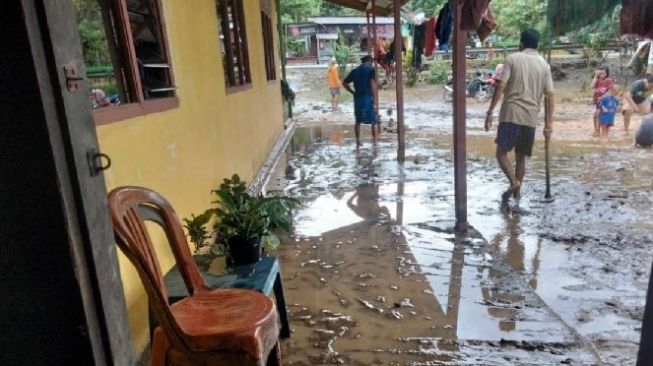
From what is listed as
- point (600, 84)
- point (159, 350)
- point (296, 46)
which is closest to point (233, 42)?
point (159, 350)

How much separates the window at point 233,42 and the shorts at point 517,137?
3306 mm

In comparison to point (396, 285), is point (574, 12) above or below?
above

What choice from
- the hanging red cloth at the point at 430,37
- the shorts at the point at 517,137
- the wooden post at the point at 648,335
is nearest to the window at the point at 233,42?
the shorts at the point at 517,137

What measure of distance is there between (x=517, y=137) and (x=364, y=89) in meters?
4.14

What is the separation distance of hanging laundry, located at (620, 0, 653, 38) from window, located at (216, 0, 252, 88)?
4116 millimetres

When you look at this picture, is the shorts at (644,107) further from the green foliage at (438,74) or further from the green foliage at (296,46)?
the green foliage at (296,46)

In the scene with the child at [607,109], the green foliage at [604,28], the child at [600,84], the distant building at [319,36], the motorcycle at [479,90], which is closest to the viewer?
the green foliage at [604,28]

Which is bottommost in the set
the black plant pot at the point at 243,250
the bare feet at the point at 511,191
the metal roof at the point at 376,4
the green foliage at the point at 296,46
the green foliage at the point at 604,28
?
the bare feet at the point at 511,191

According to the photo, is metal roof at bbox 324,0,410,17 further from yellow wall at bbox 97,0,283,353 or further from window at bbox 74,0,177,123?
window at bbox 74,0,177,123

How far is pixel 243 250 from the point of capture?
2650 mm

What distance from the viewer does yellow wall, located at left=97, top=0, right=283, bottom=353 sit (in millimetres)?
2404

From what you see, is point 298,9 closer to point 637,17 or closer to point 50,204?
point 637,17

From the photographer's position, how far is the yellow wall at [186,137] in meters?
2.40

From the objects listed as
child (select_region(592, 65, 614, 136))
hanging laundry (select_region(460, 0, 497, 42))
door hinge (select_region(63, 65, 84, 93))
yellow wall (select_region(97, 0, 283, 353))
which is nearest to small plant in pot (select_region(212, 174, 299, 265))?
yellow wall (select_region(97, 0, 283, 353))
